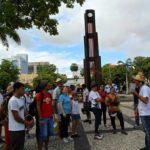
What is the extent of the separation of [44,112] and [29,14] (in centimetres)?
754

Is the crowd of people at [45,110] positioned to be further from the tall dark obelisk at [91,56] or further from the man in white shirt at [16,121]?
the tall dark obelisk at [91,56]

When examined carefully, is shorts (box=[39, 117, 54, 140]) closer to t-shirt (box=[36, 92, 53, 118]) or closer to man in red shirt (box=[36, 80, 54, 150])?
man in red shirt (box=[36, 80, 54, 150])

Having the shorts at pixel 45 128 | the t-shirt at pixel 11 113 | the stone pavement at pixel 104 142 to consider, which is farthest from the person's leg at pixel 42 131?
the t-shirt at pixel 11 113

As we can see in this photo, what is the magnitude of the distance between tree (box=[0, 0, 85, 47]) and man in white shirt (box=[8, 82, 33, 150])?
7.60 meters

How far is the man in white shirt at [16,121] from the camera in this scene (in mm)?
7520

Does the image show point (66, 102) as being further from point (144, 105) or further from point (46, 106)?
point (144, 105)

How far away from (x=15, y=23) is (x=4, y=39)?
3125 mm

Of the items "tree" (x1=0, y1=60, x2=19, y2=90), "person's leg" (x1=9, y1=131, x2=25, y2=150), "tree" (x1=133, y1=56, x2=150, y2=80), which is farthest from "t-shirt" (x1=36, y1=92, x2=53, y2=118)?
"tree" (x1=133, y1=56, x2=150, y2=80)

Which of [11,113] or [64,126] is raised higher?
[11,113]

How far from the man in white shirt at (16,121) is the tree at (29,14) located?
24.9ft

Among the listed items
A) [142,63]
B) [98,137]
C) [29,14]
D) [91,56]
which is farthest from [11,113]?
[142,63]

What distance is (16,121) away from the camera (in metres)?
7.56

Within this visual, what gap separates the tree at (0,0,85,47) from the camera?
1500 cm

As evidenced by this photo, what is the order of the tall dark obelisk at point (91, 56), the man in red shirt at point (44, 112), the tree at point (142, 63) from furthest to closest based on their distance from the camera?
1. the tree at point (142, 63)
2. the tall dark obelisk at point (91, 56)
3. the man in red shirt at point (44, 112)
